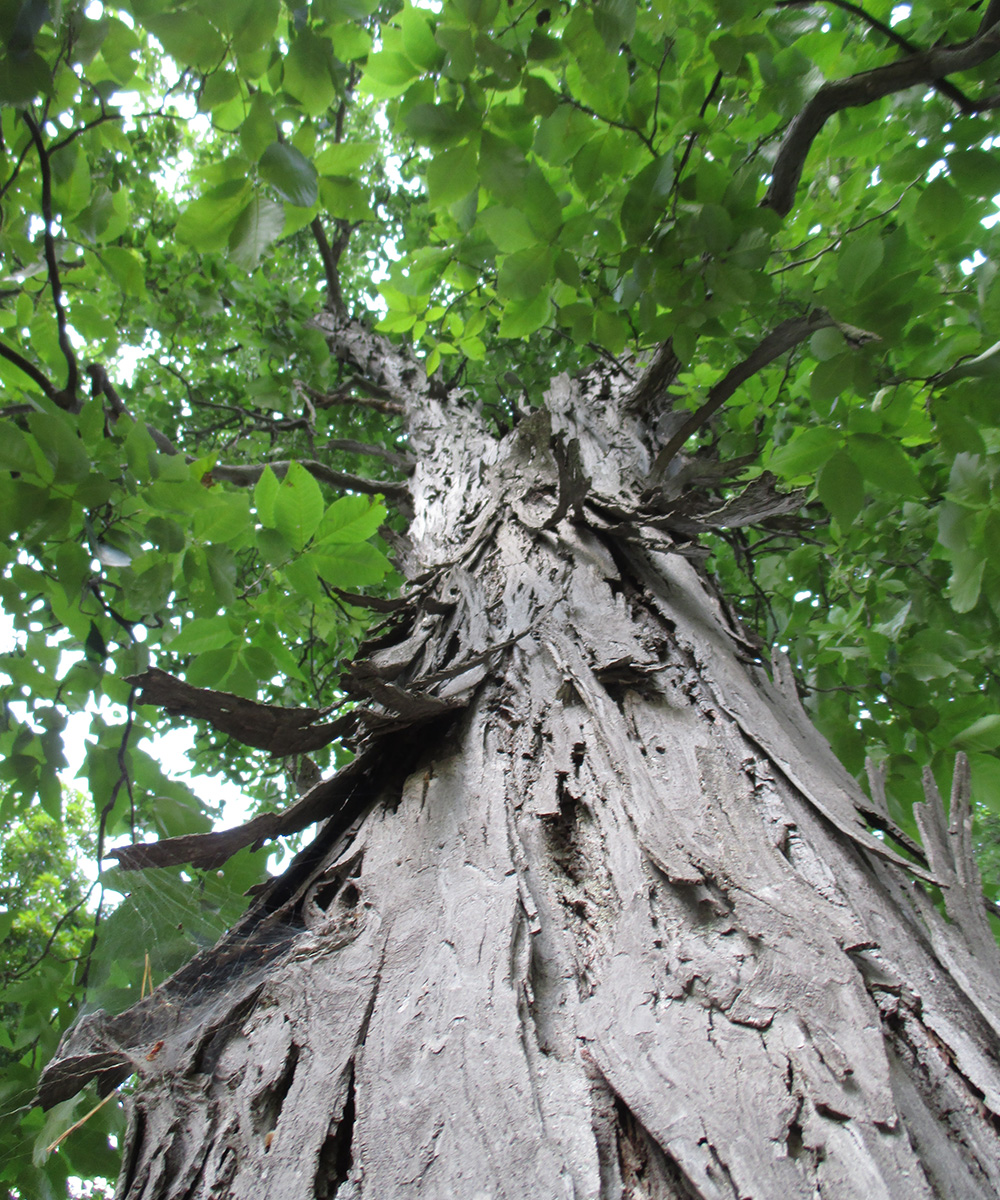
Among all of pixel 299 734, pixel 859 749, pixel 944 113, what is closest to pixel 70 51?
pixel 299 734

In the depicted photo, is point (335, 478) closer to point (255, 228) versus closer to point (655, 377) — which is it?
point (655, 377)

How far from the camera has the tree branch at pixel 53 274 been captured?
1.35 meters

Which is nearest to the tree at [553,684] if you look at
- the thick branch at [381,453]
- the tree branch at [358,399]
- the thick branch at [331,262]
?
the thick branch at [381,453]

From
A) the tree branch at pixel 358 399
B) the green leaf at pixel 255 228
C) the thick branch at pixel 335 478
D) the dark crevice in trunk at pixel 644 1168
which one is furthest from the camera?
the tree branch at pixel 358 399

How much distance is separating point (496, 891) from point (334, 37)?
4.87 feet

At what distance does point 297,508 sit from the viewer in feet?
4.21

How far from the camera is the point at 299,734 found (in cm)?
108

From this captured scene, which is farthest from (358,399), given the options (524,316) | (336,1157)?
(336,1157)

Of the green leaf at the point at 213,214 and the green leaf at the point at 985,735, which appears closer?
the green leaf at the point at 213,214

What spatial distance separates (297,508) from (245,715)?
1.48 feet

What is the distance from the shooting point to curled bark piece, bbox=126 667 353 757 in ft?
3.12

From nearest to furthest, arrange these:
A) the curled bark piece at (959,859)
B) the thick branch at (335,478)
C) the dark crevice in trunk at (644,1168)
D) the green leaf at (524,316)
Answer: the dark crevice in trunk at (644,1168), the curled bark piece at (959,859), the green leaf at (524,316), the thick branch at (335,478)

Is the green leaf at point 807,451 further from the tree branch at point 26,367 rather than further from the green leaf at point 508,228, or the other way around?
the tree branch at point 26,367

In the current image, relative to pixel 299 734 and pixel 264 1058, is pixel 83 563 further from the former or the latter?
pixel 264 1058
